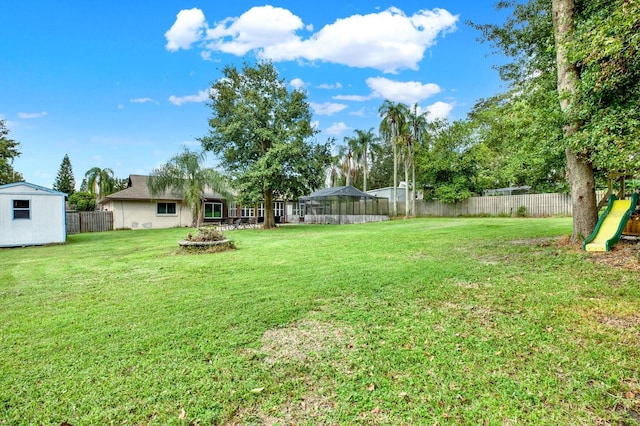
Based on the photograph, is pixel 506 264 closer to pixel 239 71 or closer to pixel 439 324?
pixel 439 324

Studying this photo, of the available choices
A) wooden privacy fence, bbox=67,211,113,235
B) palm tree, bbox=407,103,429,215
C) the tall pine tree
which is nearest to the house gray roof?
wooden privacy fence, bbox=67,211,113,235

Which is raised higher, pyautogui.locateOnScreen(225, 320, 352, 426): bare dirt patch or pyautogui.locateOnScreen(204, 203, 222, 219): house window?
pyautogui.locateOnScreen(204, 203, 222, 219): house window

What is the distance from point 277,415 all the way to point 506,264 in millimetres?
5311

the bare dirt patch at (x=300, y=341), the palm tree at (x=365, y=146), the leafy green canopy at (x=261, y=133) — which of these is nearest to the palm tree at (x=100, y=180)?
the leafy green canopy at (x=261, y=133)

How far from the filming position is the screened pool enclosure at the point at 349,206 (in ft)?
75.2

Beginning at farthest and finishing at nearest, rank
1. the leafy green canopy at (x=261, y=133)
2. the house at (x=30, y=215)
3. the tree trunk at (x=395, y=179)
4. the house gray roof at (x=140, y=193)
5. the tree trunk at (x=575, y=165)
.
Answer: the tree trunk at (x=395, y=179) < the house gray roof at (x=140, y=193) < the leafy green canopy at (x=261, y=133) < the house at (x=30, y=215) < the tree trunk at (x=575, y=165)

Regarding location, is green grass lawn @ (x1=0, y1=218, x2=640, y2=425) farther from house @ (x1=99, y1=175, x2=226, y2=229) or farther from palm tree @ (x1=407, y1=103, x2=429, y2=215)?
palm tree @ (x1=407, y1=103, x2=429, y2=215)

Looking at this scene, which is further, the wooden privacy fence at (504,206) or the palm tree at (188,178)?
the palm tree at (188,178)

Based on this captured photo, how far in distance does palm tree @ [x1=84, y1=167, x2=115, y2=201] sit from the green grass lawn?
90.0 ft

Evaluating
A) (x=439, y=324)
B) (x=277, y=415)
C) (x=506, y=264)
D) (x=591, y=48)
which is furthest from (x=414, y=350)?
(x=591, y=48)

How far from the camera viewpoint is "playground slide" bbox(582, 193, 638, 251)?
6041 mm

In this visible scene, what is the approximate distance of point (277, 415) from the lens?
1.90m

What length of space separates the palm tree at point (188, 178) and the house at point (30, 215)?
275 inches

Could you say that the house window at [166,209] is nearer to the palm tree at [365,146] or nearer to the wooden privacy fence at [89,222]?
the wooden privacy fence at [89,222]
